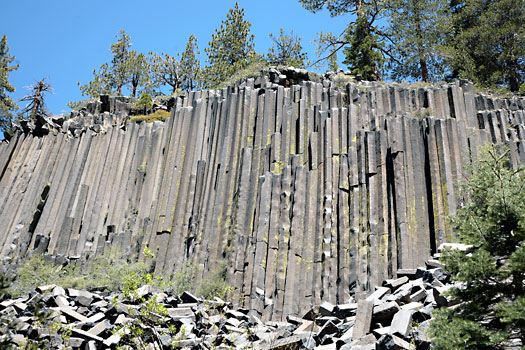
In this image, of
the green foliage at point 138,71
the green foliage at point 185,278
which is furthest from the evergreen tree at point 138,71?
the green foliage at point 185,278

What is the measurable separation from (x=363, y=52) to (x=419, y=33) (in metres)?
3.67

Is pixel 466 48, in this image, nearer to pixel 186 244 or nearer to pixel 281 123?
pixel 281 123

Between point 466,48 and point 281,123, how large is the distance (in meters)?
15.3

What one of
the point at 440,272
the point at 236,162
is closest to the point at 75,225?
the point at 236,162

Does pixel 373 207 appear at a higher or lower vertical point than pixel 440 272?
higher

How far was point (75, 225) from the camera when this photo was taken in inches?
587

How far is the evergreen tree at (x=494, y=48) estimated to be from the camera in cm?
2347

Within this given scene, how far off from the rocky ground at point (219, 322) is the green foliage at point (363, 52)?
14217mm

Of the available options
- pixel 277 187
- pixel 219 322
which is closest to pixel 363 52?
pixel 277 187

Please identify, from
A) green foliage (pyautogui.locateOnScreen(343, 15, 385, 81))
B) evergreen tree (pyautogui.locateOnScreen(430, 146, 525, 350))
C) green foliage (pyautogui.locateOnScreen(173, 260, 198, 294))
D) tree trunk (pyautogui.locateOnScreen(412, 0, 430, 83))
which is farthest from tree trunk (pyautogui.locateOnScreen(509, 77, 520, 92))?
evergreen tree (pyautogui.locateOnScreen(430, 146, 525, 350))

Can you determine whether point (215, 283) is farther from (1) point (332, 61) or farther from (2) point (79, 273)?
(1) point (332, 61)

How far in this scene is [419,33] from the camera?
2436 centimetres

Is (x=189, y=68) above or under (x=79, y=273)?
above

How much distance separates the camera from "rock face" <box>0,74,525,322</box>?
10.4m
